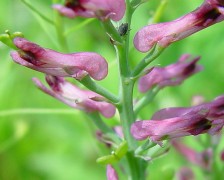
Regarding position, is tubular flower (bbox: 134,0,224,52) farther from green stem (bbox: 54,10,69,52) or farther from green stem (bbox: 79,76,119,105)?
green stem (bbox: 54,10,69,52)

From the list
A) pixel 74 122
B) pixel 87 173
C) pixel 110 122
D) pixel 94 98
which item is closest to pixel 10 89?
pixel 74 122

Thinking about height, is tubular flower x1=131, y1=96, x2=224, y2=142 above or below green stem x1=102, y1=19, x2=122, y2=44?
below

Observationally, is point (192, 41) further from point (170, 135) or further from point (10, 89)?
point (170, 135)

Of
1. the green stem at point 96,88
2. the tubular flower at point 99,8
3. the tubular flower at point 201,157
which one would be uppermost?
the tubular flower at point 99,8

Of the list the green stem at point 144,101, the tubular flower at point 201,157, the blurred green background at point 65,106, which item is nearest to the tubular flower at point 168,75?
the green stem at point 144,101

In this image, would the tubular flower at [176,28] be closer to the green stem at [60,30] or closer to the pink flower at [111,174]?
the pink flower at [111,174]

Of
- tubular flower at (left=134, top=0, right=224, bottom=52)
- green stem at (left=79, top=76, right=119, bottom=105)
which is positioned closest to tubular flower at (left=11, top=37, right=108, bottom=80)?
green stem at (left=79, top=76, right=119, bottom=105)
